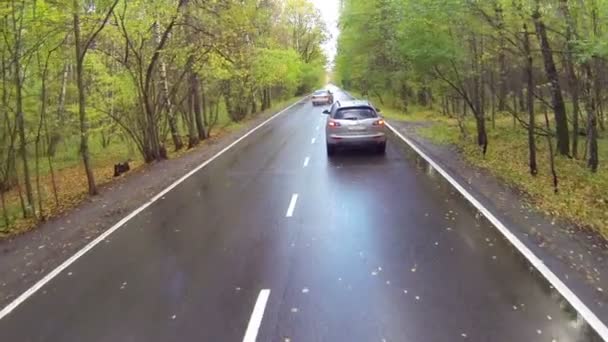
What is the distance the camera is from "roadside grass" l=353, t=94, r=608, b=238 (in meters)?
9.83

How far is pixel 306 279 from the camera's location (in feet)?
21.5

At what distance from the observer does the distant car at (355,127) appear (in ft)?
55.5

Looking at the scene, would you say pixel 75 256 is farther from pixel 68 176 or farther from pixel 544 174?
pixel 68 176

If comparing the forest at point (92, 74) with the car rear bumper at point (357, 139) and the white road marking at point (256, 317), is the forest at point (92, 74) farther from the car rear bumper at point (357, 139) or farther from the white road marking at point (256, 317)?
the white road marking at point (256, 317)

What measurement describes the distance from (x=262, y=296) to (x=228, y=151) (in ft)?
49.1

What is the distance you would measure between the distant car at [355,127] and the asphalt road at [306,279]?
17.9 ft

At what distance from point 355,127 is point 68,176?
14786 millimetres

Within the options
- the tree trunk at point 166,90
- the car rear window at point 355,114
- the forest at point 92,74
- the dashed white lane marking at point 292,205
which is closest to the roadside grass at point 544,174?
the car rear window at point 355,114

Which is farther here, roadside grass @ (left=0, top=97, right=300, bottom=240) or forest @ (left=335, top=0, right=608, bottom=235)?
roadside grass @ (left=0, top=97, right=300, bottom=240)

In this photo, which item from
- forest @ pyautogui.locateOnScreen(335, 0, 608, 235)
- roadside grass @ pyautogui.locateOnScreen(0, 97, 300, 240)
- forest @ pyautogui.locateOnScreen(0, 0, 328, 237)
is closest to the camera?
forest @ pyautogui.locateOnScreen(335, 0, 608, 235)

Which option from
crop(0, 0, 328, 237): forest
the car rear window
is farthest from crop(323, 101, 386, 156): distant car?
crop(0, 0, 328, 237): forest

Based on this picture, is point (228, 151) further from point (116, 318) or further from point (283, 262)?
point (116, 318)

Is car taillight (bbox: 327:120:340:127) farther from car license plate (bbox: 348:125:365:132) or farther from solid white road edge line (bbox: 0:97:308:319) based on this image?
solid white road edge line (bbox: 0:97:308:319)

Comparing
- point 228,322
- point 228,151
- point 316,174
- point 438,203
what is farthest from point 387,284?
point 228,151
